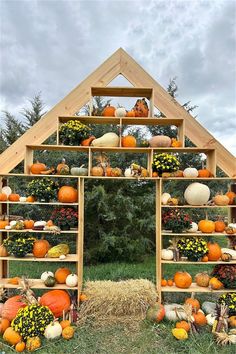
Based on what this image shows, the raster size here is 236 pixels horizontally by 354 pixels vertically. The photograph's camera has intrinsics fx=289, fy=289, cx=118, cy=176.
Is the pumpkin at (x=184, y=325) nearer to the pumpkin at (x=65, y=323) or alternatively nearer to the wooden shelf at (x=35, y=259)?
the pumpkin at (x=65, y=323)

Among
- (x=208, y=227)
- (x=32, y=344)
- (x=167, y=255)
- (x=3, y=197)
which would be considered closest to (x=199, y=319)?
(x=167, y=255)

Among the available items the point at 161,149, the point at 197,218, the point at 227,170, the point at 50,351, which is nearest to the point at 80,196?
→ the point at 161,149

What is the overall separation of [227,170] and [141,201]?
10.1 ft

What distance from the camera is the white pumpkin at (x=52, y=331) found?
10.7 feet

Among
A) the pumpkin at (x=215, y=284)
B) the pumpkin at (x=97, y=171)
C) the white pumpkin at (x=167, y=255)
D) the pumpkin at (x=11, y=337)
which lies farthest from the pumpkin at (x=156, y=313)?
the pumpkin at (x=97, y=171)

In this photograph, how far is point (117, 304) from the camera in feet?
12.5

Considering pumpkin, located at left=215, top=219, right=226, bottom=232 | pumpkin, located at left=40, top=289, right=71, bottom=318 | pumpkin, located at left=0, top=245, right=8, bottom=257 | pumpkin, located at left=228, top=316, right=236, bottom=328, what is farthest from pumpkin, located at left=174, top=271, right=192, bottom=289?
pumpkin, located at left=0, top=245, right=8, bottom=257

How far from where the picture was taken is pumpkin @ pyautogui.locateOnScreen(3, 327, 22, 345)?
3191 millimetres

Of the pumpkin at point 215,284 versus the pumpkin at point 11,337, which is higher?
the pumpkin at point 215,284

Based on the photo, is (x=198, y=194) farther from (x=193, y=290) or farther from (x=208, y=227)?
(x=193, y=290)

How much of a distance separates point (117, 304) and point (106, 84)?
9.98 ft

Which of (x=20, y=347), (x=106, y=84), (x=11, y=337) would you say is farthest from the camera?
(x=106, y=84)

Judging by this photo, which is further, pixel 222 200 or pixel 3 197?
pixel 3 197

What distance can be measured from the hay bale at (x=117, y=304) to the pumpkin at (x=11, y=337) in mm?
806
